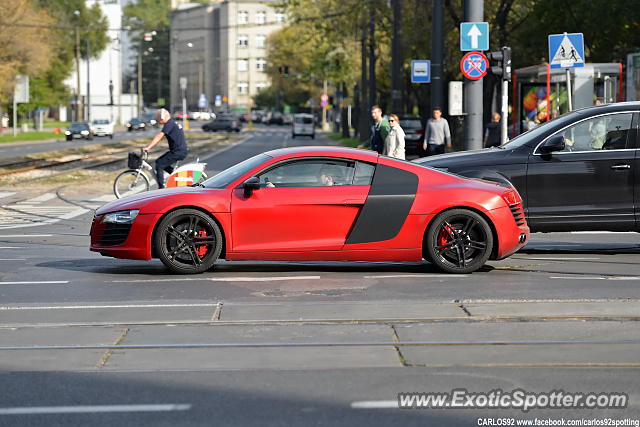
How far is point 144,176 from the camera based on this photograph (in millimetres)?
21875

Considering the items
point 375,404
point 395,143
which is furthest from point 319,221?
point 395,143

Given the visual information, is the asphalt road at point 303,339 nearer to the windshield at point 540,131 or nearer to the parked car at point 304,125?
the windshield at point 540,131

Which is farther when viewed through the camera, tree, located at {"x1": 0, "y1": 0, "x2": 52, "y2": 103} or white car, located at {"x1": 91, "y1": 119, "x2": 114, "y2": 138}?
white car, located at {"x1": 91, "y1": 119, "x2": 114, "y2": 138}

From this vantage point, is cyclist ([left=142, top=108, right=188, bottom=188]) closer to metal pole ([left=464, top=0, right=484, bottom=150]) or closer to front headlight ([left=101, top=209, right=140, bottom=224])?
metal pole ([left=464, top=0, right=484, bottom=150])

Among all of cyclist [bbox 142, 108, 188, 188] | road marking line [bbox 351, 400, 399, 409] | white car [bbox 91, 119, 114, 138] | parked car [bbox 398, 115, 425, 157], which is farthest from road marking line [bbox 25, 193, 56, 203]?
white car [bbox 91, 119, 114, 138]

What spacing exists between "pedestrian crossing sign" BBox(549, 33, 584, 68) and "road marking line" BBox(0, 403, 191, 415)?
642 inches

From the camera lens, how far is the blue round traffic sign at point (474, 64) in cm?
2150

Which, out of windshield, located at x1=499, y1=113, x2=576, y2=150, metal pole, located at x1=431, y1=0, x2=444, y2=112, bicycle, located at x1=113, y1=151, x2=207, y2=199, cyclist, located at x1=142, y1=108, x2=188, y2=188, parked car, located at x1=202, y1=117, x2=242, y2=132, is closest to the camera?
windshield, located at x1=499, y1=113, x2=576, y2=150

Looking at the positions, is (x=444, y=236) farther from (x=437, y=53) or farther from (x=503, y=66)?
(x=437, y=53)

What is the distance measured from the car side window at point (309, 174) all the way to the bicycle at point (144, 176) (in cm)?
665

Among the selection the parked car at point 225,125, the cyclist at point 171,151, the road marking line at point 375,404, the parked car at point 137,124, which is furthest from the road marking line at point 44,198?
the parked car at point 137,124

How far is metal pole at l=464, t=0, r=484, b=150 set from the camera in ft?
71.7

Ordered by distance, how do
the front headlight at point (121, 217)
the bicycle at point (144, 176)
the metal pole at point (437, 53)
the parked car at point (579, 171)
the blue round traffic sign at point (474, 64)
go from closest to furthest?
the front headlight at point (121, 217), the parked car at point (579, 171), the bicycle at point (144, 176), the blue round traffic sign at point (474, 64), the metal pole at point (437, 53)

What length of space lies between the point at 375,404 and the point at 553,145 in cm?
758
